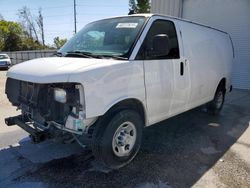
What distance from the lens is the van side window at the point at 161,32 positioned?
12.0ft

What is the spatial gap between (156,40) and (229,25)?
338 inches

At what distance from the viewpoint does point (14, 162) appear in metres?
3.76

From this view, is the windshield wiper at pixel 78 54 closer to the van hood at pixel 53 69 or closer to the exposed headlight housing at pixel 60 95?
the van hood at pixel 53 69

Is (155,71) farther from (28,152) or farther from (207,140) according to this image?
(28,152)

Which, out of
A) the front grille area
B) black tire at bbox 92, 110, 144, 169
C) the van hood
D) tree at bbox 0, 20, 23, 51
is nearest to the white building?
black tire at bbox 92, 110, 144, 169

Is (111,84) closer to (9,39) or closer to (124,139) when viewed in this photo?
(124,139)

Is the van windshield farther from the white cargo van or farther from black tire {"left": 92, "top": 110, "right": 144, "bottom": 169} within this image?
black tire {"left": 92, "top": 110, "right": 144, "bottom": 169}

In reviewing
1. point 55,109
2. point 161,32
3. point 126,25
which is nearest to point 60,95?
point 55,109

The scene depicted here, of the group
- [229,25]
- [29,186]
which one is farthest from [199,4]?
[29,186]

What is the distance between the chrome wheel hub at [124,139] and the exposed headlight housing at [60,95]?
0.86 metres

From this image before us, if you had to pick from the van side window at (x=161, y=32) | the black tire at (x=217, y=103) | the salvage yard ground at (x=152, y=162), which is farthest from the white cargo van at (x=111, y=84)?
the black tire at (x=217, y=103)

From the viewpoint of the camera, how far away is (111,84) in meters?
3.16

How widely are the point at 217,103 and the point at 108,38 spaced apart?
152 inches

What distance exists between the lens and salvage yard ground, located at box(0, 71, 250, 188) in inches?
130
